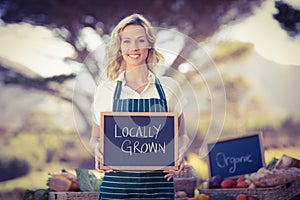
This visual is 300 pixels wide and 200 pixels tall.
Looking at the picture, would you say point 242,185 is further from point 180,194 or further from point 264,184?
point 180,194

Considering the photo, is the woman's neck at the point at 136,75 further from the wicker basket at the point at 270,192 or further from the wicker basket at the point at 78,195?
the wicker basket at the point at 270,192

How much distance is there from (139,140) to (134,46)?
563 millimetres

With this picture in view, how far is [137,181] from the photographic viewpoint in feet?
11.8

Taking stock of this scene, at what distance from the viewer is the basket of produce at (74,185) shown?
369 centimetres

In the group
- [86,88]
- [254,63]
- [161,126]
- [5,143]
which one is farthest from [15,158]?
[254,63]

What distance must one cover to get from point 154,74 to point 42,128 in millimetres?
766

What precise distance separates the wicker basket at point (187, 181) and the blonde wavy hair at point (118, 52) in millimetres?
667

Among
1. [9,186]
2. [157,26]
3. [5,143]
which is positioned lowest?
[9,186]

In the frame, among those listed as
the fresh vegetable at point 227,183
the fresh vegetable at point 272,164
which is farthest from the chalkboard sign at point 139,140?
the fresh vegetable at point 272,164

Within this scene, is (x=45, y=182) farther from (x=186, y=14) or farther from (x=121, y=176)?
(x=186, y=14)

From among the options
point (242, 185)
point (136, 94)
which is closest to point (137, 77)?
point (136, 94)

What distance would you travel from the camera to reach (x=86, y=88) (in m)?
3.78

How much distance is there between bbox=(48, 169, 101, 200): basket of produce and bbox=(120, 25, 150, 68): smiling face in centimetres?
72

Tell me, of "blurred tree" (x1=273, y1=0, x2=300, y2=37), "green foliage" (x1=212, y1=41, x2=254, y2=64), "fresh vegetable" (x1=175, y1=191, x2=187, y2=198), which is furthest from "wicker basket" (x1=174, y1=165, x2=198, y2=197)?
"blurred tree" (x1=273, y1=0, x2=300, y2=37)
